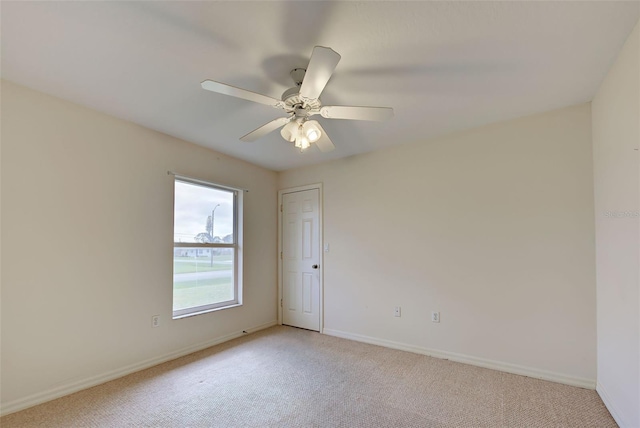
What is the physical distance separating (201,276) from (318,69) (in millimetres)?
2844

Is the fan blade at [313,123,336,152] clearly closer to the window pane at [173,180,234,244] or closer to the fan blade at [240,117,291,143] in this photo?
the fan blade at [240,117,291,143]

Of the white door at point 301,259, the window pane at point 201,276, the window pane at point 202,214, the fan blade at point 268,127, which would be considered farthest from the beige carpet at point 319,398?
the fan blade at point 268,127

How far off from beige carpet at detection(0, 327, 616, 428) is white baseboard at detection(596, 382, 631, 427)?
37 mm

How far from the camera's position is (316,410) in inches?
83.7

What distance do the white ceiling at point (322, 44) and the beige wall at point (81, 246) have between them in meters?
0.34

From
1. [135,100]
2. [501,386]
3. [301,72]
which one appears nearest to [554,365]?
[501,386]

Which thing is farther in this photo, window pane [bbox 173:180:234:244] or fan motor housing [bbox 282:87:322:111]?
window pane [bbox 173:180:234:244]

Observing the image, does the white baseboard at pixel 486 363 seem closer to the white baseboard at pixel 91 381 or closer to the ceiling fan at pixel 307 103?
the white baseboard at pixel 91 381

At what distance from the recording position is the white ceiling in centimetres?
153

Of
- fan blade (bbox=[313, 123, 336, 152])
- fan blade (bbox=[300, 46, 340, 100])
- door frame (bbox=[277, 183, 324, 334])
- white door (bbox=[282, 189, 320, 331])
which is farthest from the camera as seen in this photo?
white door (bbox=[282, 189, 320, 331])

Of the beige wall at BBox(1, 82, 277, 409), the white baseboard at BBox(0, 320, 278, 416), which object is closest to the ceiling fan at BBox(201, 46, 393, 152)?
the beige wall at BBox(1, 82, 277, 409)

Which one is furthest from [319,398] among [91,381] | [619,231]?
[619,231]

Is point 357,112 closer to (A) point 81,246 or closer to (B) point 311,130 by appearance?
(B) point 311,130

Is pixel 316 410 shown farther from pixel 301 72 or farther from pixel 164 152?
pixel 164 152
